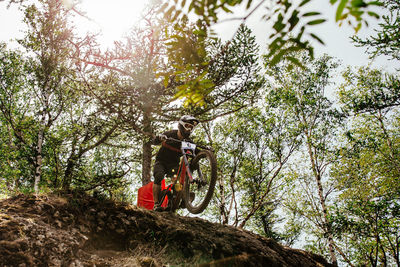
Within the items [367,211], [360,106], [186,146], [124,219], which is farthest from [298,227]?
[124,219]

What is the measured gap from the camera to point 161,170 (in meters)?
5.50

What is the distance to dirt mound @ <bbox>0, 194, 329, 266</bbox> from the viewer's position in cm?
251

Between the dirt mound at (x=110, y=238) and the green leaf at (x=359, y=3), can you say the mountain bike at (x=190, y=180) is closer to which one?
the dirt mound at (x=110, y=238)

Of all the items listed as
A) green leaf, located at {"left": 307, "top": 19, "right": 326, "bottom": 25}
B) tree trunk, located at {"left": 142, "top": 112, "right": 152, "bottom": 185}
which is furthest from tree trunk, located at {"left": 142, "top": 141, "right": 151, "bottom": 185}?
green leaf, located at {"left": 307, "top": 19, "right": 326, "bottom": 25}

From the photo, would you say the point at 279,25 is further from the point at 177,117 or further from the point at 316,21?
the point at 177,117

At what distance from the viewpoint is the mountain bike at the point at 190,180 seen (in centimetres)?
470

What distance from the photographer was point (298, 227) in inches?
663

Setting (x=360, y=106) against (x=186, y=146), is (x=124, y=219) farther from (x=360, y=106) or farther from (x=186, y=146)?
(x=360, y=106)

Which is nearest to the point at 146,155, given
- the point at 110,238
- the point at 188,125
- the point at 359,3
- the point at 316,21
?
the point at 188,125

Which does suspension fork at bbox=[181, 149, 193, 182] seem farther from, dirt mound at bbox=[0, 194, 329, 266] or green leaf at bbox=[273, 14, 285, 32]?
green leaf at bbox=[273, 14, 285, 32]

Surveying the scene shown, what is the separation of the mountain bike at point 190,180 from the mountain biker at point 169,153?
195 mm

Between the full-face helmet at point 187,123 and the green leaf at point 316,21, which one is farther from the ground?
the full-face helmet at point 187,123

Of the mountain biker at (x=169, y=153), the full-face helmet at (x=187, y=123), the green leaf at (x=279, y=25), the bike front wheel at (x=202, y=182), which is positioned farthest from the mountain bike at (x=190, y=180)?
the green leaf at (x=279, y=25)

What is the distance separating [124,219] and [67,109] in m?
12.0
